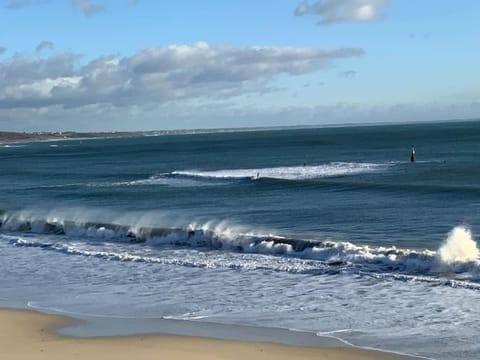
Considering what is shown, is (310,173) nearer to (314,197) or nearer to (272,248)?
(314,197)

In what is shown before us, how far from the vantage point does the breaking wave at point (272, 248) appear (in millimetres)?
17094

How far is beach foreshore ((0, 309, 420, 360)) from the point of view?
35.9 feet

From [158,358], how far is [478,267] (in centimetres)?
868

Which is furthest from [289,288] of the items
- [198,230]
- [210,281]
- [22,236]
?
[22,236]

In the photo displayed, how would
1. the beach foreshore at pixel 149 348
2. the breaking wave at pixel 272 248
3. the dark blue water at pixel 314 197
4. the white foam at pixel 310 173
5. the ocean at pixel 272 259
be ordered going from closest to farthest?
the beach foreshore at pixel 149 348, the ocean at pixel 272 259, the breaking wave at pixel 272 248, the dark blue water at pixel 314 197, the white foam at pixel 310 173

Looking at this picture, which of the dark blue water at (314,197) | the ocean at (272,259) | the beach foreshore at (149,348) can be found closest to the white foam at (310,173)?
the dark blue water at (314,197)

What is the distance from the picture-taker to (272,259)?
776 inches

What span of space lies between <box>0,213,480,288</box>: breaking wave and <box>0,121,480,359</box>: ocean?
0.15 feet

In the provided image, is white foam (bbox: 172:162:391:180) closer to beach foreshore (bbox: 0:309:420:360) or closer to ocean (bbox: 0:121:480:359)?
ocean (bbox: 0:121:480:359)

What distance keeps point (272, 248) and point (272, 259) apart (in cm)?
126

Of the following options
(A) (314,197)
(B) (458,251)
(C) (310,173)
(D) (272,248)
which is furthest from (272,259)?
(C) (310,173)

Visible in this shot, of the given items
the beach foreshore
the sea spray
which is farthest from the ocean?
the beach foreshore

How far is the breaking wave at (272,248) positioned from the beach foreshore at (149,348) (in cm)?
558

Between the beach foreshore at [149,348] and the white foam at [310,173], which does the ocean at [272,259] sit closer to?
the beach foreshore at [149,348]
